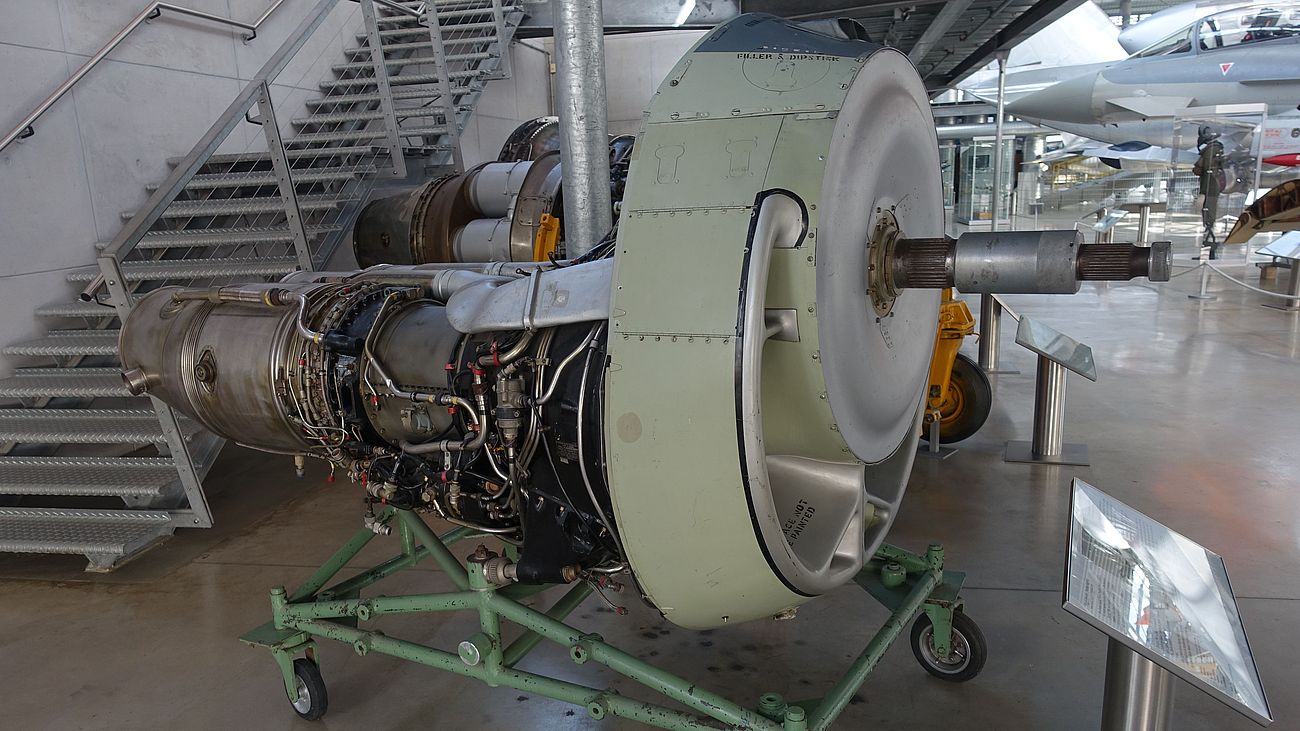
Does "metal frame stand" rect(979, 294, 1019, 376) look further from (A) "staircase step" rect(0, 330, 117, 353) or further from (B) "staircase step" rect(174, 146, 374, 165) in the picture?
(A) "staircase step" rect(0, 330, 117, 353)

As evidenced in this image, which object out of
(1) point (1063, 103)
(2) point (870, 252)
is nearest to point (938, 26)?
(2) point (870, 252)

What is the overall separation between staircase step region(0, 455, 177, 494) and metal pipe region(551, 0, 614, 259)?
253cm

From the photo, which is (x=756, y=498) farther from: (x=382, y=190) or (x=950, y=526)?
(x=382, y=190)

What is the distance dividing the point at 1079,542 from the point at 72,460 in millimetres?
4949

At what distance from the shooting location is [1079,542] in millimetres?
2141

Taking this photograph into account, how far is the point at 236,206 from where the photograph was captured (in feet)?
20.2

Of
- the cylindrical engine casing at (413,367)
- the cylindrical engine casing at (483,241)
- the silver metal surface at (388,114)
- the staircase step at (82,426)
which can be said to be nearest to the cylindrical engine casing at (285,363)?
the cylindrical engine casing at (413,367)

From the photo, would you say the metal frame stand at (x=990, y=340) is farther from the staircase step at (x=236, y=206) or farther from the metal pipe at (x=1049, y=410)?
the staircase step at (x=236, y=206)

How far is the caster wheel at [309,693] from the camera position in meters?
2.91

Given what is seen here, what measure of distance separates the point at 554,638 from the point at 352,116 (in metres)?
6.56

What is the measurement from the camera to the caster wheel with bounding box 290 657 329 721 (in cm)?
291

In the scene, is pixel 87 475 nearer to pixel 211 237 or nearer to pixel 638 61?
pixel 211 237

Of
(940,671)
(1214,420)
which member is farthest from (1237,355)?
(940,671)

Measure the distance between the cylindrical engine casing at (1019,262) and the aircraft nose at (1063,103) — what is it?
16.9 metres
